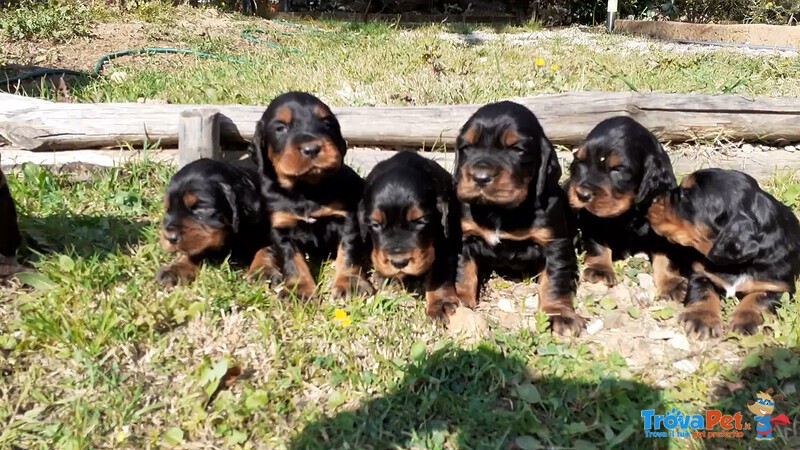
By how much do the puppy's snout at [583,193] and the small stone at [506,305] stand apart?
70 cm

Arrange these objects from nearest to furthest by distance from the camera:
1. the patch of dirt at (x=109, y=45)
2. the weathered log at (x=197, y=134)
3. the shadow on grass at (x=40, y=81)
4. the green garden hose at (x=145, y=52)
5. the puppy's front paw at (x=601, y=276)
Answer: the puppy's front paw at (x=601, y=276) → the weathered log at (x=197, y=134) → the shadow on grass at (x=40, y=81) → the green garden hose at (x=145, y=52) → the patch of dirt at (x=109, y=45)

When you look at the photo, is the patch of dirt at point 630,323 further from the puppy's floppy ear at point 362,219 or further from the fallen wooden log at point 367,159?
the fallen wooden log at point 367,159

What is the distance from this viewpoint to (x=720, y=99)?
4.75 metres

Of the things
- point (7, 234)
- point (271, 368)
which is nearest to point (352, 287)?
point (271, 368)

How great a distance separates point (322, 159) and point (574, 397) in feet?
5.64

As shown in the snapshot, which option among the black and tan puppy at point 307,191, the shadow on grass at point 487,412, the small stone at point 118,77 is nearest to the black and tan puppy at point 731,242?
the shadow on grass at point 487,412

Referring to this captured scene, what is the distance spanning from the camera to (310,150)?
3.31m

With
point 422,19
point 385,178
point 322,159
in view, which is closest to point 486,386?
point 385,178

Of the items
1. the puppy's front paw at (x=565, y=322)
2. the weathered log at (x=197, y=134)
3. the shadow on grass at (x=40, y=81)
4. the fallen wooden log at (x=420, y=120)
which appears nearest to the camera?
the puppy's front paw at (x=565, y=322)

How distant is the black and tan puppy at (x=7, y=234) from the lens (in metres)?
3.40

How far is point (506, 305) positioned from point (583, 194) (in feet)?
2.46

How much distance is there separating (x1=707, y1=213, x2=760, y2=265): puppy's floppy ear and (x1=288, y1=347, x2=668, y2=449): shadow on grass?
3.06ft

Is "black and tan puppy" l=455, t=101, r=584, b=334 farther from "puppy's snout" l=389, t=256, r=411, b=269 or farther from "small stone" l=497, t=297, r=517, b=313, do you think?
"puppy's snout" l=389, t=256, r=411, b=269

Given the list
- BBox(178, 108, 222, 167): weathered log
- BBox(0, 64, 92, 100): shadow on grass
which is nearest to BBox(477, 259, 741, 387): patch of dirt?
BBox(178, 108, 222, 167): weathered log
